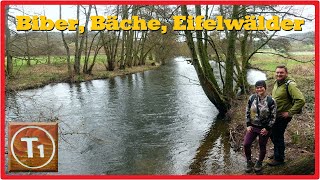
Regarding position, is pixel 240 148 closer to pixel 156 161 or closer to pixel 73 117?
pixel 156 161

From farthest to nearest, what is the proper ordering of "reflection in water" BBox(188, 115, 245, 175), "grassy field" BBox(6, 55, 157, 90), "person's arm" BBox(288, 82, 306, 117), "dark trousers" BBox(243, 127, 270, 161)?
"grassy field" BBox(6, 55, 157, 90) < "reflection in water" BBox(188, 115, 245, 175) < "dark trousers" BBox(243, 127, 270, 161) < "person's arm" BBox(288, 82, 306, 117)

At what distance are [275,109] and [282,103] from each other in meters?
0.30

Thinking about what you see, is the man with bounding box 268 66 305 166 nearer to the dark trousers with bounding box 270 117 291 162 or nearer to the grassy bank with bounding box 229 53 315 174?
the dark trousers with bounding box 270 117 291 162

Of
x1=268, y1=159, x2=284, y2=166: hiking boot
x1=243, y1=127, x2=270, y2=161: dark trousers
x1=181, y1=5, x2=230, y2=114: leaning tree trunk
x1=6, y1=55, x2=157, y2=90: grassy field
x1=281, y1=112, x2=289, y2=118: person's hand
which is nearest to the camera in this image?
x1=281, y1=112, x2=289, y2=118: person's hand

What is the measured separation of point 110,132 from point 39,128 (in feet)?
17.2

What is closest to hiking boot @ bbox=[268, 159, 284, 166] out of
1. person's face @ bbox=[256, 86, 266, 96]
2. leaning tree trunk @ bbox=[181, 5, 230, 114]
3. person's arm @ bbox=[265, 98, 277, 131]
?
person's arm @ bbox=[265, 98, 277, 131]

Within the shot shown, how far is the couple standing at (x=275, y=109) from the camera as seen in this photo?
5.35 meters

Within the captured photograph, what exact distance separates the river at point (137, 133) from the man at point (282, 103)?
1.14 meters

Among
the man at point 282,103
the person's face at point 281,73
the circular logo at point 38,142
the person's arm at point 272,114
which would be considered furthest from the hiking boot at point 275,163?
the circular logo at point 38,142

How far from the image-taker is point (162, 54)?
47094 mm

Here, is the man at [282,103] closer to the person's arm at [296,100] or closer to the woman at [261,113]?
the person's arm at [296,100]

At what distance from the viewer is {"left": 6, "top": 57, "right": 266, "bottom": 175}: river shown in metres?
7.26

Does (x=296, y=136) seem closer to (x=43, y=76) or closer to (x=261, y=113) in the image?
(x=261, y=113)

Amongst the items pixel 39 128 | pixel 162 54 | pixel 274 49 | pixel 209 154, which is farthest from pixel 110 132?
pixel 162 54
